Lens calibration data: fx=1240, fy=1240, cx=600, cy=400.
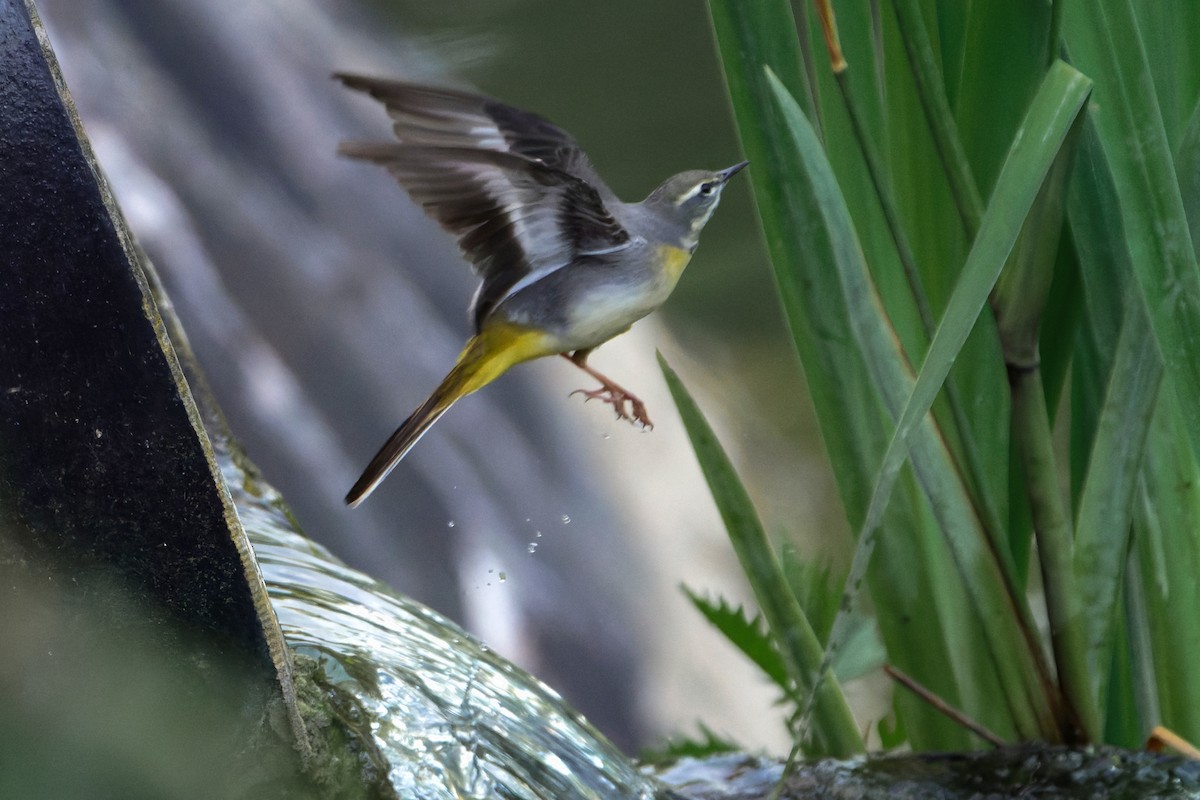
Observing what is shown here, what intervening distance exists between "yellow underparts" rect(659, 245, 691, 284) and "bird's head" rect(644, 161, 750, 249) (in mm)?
17

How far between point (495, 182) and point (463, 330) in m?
1.75

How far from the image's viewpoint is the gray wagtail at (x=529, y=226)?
0.73 m

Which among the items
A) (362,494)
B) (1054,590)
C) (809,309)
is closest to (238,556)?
(362,494)

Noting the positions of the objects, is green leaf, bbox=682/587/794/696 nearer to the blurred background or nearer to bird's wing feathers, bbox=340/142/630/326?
bird's wing feathers, bbox=340/142/630/326

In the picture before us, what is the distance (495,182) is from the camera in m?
0.74

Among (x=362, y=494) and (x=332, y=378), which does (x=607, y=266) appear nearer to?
(x=362, y=494)

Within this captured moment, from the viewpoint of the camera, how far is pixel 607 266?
807 mm

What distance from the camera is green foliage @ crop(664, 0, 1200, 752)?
767 mm

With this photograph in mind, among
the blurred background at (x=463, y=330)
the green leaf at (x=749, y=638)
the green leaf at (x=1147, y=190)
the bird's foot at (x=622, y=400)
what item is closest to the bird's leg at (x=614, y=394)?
the bird's foot at (x=622, y=400)

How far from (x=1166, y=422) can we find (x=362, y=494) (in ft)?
1.82

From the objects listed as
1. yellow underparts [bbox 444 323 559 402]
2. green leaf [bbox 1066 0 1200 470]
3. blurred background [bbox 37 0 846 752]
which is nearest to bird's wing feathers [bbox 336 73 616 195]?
yellow underparts [bbox 444 323 559 402]

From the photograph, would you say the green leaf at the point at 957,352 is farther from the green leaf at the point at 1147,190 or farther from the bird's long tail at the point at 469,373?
Answer: the bird's long tail at the point at 469,373

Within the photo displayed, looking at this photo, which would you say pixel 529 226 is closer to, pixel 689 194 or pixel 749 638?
pixel 689 194

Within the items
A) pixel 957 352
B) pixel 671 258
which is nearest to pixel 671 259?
pixel 671 258
